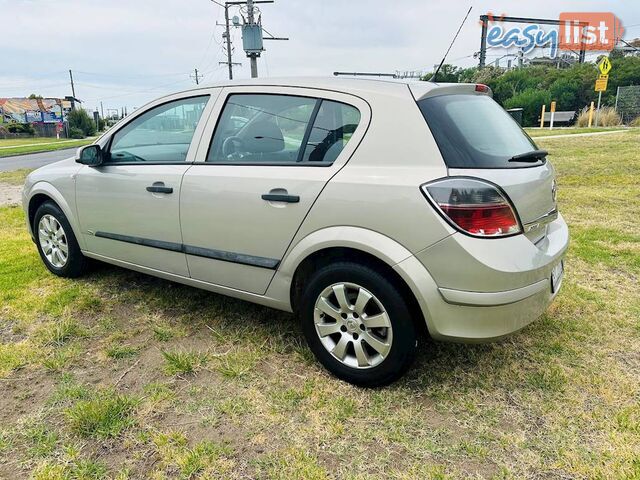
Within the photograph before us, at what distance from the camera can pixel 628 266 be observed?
13.9 ft

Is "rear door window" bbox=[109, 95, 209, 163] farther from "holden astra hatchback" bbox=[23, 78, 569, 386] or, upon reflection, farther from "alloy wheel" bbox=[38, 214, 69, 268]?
"alloy wheel" bbox=[38, 214, 69, 268]

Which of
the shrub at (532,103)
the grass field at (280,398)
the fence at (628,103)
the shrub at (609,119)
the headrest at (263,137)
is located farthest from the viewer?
the shrub at (532,103)

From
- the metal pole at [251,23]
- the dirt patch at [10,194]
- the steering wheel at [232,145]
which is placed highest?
the metal pole at [251,23]

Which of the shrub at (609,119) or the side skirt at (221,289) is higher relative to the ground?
the shrub at (609,119)

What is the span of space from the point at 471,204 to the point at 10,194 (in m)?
9.89

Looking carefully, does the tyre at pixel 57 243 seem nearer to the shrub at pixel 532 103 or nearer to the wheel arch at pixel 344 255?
the wheel arch at pixel 344 255

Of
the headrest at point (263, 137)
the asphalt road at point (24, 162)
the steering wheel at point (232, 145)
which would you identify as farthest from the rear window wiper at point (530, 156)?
the asphalt road at point (24, 162)

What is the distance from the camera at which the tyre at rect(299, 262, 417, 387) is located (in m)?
2.39

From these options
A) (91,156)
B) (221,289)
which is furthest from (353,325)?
(91,156)

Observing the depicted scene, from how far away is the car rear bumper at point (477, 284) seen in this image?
2186 mm

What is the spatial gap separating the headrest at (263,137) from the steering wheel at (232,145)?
0.13ft

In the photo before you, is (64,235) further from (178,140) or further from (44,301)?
(178,140)

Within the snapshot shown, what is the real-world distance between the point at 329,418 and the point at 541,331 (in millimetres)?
1675

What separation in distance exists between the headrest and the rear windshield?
888mm
